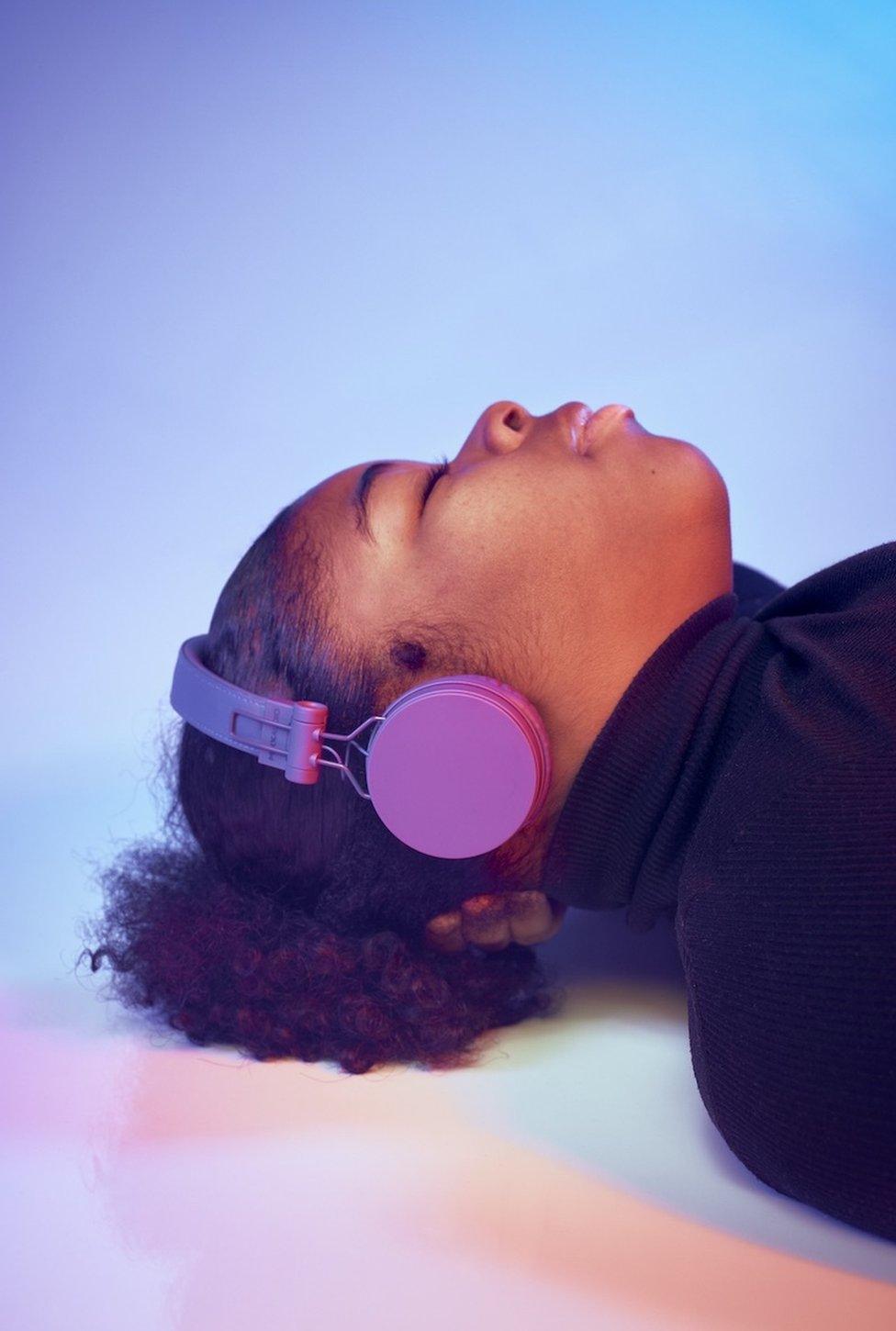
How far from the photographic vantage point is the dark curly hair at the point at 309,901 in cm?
154

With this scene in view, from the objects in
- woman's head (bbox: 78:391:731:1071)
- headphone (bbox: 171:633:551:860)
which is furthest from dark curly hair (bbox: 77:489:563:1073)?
headphone (bbox: 171:633:551:860)

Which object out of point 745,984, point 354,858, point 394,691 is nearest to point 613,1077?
point 745,984

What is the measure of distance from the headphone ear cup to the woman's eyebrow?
0.27 meters

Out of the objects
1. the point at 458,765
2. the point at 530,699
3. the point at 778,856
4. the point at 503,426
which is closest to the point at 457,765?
the point at 458,765

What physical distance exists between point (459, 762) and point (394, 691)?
0.18 meters

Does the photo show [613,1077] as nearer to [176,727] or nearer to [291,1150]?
[291,1150]

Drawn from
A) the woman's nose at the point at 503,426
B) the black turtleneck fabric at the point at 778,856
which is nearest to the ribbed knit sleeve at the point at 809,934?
the black turtleneck fabric at the point at 778,856

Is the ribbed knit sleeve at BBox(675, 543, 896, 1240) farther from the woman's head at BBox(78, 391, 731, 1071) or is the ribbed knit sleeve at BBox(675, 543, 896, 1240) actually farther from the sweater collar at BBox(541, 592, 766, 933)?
the woman's head at BBox(78, 391, 731, 1071)

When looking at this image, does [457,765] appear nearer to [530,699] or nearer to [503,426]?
[530,699]

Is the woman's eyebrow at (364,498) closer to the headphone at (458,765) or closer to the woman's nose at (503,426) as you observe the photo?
the woman's nose at (503,426)

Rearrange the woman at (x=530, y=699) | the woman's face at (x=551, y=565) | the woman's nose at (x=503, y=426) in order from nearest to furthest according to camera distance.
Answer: the woman at (x=530, y=699), the woman's face at (x=551, y=565), the woman's nose at (x=503, y=426)

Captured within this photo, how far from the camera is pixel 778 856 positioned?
3.95 ft

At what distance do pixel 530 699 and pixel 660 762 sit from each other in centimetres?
18

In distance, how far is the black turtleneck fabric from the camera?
109 centimetres
